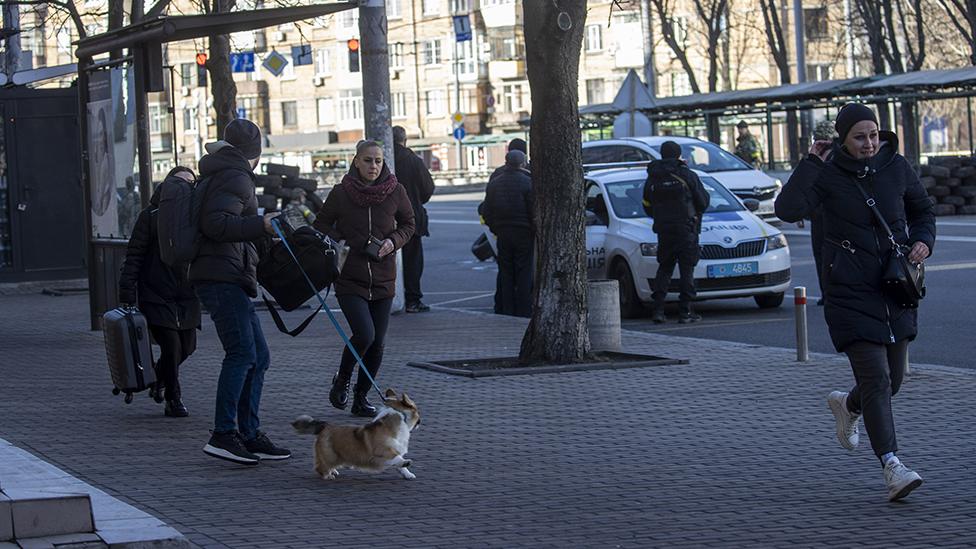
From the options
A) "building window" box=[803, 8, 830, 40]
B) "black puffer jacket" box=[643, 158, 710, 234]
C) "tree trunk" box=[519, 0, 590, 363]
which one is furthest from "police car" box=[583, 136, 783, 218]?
"building window" box=[803, 8, 830, 40]

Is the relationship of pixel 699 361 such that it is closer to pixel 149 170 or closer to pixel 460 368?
pixel 460 368

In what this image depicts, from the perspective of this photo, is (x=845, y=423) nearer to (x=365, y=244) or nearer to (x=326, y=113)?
(x=365, y=244)

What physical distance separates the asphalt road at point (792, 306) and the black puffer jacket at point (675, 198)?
1.04 meters

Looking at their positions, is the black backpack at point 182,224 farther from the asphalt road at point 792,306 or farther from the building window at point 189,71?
the building window at point 189,71

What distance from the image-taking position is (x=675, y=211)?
16234 millimetres

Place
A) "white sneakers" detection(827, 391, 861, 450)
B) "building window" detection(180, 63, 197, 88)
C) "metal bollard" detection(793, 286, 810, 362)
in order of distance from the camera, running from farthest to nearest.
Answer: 1. "building window" detection(180, 63, 197, 88)
2. "metal bollard" detection(793, 286, 810, 362)
3. "white sneakers" detection(827, 391, 861, 450)

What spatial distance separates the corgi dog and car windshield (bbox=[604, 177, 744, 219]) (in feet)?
33.4

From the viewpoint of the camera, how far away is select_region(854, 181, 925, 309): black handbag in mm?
7324

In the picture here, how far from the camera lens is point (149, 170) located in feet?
51.2

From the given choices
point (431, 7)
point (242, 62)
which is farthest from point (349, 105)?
point (242, 62)

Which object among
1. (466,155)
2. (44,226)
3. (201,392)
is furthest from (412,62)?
(201,392)

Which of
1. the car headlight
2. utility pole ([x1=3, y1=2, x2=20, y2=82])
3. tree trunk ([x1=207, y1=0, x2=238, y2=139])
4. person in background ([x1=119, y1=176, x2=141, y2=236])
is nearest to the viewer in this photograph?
person in background ([x1=119, y1=176, x2=141, y2=236])

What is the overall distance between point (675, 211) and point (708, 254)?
1099 millimetres

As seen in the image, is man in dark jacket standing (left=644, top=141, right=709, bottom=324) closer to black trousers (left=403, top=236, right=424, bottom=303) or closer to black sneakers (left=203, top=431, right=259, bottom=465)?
black trousers (left=403, top=236, right=424, bottom=303)
